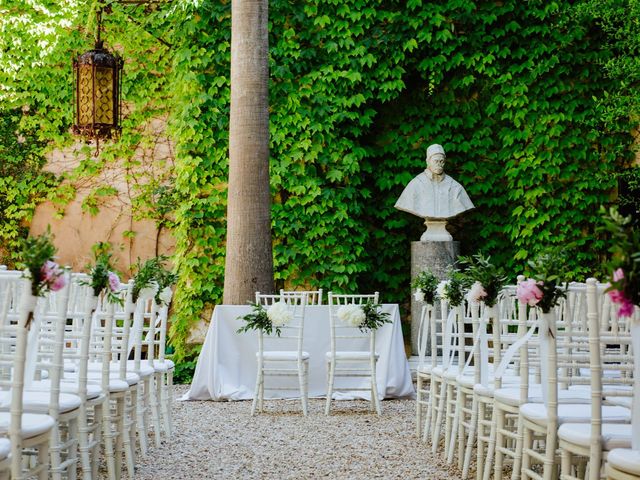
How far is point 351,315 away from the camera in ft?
21.1

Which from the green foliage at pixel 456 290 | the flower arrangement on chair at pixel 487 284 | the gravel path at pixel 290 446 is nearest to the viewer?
the flower arrangement on chair at pixel 487 284

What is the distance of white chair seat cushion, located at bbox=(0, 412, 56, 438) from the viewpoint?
8.87ft

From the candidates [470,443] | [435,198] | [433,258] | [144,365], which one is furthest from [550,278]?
[435,198]

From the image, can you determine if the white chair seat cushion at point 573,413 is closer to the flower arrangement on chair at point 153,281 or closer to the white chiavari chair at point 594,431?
the white chiavari chair at point 594,431

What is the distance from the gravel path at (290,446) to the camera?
4410 millimetres

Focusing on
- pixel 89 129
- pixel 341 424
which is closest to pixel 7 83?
pixel 89 129

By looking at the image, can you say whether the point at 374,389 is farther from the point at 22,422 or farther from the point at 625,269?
the point at 625,269

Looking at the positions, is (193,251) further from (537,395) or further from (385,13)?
(537,395)

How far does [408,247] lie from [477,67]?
203 centimetres

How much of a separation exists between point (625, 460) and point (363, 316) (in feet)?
13.7

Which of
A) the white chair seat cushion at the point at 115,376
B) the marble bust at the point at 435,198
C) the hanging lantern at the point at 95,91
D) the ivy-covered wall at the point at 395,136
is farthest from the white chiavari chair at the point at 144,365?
the marble bust at the point at 435,198

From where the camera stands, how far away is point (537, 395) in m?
3.50

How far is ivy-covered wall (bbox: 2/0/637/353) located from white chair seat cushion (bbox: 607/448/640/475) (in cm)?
608

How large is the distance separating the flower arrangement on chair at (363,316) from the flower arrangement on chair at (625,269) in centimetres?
411
